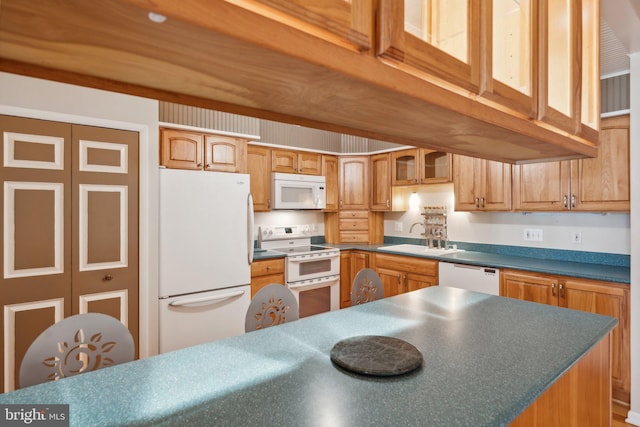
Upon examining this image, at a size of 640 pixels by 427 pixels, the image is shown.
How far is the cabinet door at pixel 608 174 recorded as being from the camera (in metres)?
2.44

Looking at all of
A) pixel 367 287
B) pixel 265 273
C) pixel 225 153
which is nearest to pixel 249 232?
pixel 265 273

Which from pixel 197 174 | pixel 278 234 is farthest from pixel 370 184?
pixel 197 174

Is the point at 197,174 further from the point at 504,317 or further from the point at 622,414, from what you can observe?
the point at 622,414

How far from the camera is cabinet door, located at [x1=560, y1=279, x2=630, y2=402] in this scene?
2301mm

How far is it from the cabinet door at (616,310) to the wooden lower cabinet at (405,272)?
121 centimetres

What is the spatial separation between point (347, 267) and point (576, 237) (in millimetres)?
2343

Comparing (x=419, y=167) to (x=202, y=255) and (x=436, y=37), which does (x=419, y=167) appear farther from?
(x=436, y=37)

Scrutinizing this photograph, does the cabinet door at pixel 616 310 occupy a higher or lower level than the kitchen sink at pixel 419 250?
lower

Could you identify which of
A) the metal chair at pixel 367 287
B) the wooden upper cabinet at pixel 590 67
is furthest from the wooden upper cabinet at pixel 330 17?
the metal chair at pixel 367 287

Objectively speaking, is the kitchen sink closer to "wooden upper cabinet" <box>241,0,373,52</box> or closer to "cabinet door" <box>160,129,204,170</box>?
"cabinet door" <box>160,129,204,170</box>

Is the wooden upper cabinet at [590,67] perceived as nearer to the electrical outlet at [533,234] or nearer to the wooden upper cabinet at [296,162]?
the electrical outlet at [533,234]

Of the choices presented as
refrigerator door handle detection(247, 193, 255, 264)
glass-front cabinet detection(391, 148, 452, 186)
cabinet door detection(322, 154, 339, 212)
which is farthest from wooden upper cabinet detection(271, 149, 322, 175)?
glass-front cabinet detection(391, 148, 452, 186)

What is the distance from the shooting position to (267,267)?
137 inches

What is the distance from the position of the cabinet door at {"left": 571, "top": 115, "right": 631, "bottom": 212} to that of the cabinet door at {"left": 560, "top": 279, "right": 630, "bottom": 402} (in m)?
0.61
